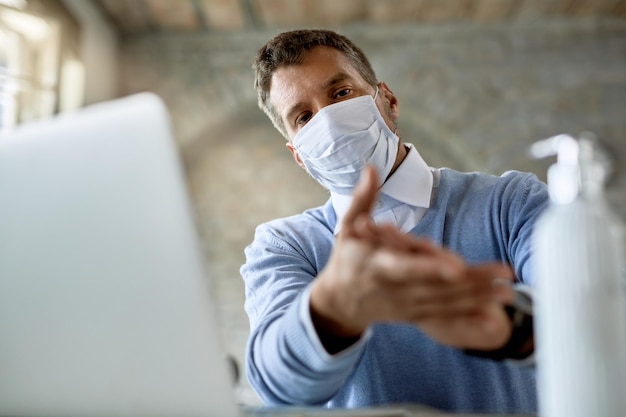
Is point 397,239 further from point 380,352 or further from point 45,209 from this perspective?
point 380,352

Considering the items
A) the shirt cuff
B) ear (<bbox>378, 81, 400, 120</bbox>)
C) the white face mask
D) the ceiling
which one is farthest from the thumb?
the ceiling

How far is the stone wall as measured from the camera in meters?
3.59

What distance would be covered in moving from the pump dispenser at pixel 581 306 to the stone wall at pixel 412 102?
315cm

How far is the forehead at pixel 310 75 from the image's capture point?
1.34 metres

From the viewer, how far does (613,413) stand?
465mm

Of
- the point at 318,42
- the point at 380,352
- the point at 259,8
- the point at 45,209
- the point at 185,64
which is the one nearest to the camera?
the point at 45,209

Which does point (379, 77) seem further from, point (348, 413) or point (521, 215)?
point (348, 413)

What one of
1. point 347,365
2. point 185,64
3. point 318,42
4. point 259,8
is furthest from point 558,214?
point 185,64

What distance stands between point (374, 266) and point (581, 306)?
0.53 ft

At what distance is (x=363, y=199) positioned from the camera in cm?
56

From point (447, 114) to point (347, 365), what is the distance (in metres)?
3.09

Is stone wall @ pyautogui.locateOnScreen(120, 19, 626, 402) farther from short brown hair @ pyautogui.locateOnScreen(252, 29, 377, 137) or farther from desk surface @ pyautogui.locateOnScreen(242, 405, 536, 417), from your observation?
desk surface @ pyautogui.locateOnScreen(242, 405, 536, 417)

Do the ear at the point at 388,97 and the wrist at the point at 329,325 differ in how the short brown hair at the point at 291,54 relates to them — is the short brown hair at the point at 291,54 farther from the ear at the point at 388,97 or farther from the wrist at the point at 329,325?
the wrist at the point at 329,325

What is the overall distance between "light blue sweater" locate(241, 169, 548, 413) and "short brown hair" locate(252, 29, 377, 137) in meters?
0.34
